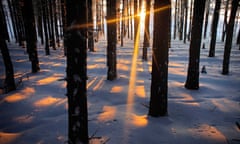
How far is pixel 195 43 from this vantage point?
702 centimetres

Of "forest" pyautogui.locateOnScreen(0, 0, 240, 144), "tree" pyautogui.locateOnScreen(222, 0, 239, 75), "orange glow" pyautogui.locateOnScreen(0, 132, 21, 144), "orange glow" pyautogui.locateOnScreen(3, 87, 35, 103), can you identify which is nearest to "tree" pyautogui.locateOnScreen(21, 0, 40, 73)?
"forest" pyautogui.locateOnScreen(0, 0, 240, 144)

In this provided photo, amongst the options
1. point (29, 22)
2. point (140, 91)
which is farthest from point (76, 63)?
point (29, 22)

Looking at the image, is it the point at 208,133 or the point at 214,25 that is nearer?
the point at 208,133

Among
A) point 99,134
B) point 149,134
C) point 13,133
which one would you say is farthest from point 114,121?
point 13,133

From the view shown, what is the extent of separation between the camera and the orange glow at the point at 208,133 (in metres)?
3.82

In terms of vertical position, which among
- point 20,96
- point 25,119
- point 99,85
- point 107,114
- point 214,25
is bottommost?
point 25,119

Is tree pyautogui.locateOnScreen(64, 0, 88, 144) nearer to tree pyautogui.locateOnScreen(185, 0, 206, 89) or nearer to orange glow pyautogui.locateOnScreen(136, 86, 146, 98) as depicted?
orange glow pyautogui.locateOnScreen(136, 86, 146, 98)

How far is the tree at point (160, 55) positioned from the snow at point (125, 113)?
1.46ft

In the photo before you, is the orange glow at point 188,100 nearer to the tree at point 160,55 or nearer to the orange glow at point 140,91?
the orange glow at point 140,91

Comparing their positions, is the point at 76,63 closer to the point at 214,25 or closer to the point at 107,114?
the point at 107,114

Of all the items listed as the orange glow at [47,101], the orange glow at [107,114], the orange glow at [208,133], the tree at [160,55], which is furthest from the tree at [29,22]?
the orange glow at [208,133]

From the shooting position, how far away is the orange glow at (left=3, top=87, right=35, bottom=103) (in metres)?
6.73

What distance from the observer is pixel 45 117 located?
537 cm

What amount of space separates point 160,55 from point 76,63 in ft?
8.42
